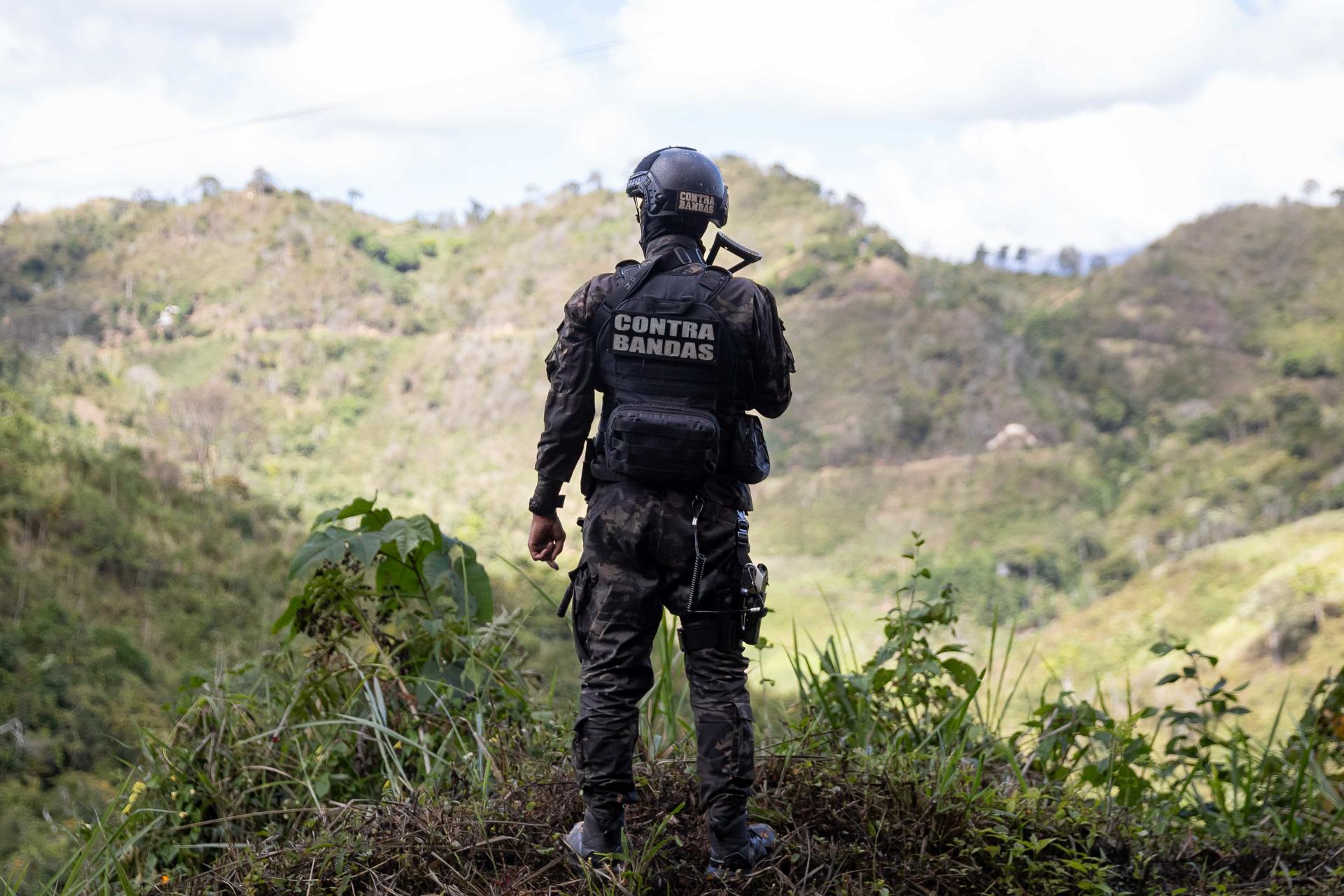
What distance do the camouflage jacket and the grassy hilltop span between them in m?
21.5

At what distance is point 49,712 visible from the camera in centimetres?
1023

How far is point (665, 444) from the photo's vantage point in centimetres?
300

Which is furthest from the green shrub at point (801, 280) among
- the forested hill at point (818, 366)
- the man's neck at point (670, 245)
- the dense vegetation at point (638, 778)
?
the man's neck at point (670, 245)

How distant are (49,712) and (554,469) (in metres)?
9.15

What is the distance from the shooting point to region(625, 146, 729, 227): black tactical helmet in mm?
3217

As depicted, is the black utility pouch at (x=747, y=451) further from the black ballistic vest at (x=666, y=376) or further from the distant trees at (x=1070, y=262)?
the distant trees at (x=1070, y=262)

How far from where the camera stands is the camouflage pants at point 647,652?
3014 mm

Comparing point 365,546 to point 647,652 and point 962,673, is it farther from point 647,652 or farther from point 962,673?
point 962,673

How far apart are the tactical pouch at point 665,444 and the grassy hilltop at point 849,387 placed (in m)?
21.7

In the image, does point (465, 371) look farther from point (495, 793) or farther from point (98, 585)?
point (495, 793)

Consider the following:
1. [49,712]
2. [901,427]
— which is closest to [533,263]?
[901,427]

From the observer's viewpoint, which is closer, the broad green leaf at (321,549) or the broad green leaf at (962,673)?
the broad green leaf at (321,549)

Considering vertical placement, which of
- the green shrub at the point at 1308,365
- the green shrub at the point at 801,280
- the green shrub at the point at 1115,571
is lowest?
the green shrub at the point at 1115,571

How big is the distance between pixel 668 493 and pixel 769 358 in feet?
1.57
